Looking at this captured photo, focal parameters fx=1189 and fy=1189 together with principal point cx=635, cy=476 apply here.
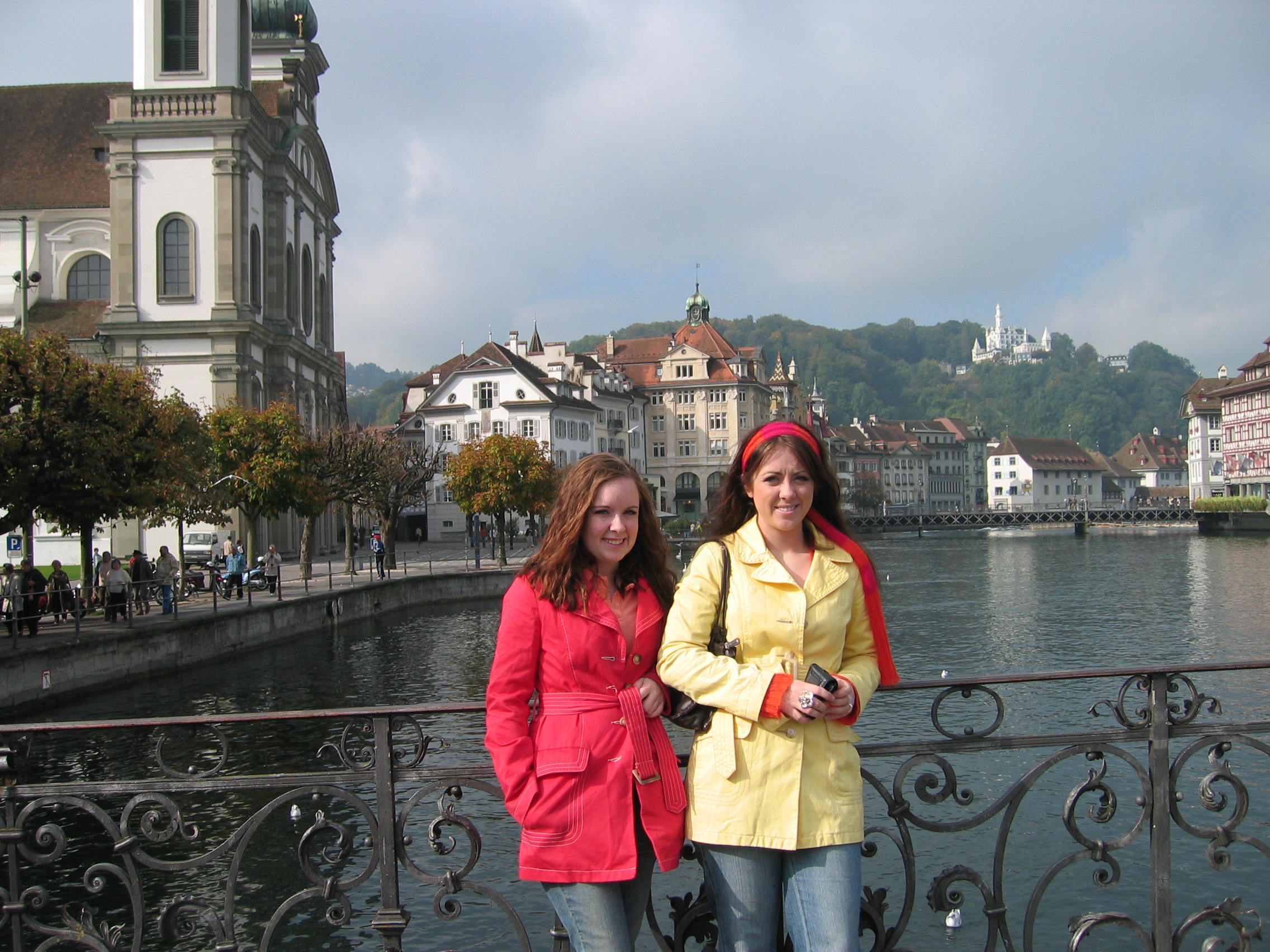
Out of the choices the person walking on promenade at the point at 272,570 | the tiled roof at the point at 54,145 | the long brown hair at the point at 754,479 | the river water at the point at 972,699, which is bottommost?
the river water at the point at 972,699

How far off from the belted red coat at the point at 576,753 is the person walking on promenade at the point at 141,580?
77.1ft

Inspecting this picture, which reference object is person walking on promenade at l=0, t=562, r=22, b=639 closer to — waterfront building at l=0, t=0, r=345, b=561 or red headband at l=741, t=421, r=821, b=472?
red headband at l=741, t=421, r=821, b=472

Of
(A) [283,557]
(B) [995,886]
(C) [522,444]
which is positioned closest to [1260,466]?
(C) [522,444]

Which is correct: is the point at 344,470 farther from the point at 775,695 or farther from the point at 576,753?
the point at 775,695

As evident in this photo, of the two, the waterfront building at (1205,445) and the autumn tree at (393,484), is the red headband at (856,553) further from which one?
the waterfront building at (1205,445)

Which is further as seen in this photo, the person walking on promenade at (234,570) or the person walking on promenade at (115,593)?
the person walking on promenade at (234,570)

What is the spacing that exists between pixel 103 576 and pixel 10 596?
5.14 meters

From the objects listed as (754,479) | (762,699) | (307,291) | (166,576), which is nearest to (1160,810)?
(762,699)

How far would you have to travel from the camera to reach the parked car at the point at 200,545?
41969 millimetres

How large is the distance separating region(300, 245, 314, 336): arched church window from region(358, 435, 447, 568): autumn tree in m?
7.06

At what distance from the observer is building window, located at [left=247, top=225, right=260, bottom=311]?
48.9 meters

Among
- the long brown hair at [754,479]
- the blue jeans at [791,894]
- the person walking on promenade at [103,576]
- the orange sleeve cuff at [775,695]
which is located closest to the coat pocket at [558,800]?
the blue jeans at [791,894]

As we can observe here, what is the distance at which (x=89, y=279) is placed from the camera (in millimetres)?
53156

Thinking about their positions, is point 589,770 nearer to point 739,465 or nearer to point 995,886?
point 739,465
